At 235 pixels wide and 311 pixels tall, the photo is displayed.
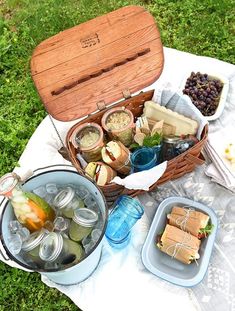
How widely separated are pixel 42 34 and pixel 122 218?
50.8 inches

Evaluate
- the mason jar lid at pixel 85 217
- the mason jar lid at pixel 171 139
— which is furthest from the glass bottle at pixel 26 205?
the mason jar lid at pixel 171 139

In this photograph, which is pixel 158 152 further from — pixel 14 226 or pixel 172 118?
pixel 14 226

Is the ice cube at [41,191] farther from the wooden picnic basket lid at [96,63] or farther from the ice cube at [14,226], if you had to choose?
the wooden picnic basket lid at [96,63]

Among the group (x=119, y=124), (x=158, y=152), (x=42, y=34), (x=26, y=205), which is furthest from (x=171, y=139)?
(x=42, y=34)

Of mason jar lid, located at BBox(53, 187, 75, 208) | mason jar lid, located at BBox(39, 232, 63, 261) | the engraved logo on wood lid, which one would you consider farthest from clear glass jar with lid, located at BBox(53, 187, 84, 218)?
the engraved logo on wood lid

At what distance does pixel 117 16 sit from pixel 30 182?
700 millimetres

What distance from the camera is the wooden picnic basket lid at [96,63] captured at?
163cm

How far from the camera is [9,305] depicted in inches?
71.5

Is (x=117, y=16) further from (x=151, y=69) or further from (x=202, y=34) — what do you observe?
(x=202, y=34)

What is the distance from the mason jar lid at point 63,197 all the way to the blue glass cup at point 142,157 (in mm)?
248

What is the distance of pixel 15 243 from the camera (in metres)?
1.34

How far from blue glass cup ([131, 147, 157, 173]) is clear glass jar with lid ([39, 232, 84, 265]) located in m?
0.34

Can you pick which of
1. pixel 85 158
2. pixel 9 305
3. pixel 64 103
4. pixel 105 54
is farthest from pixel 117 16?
pixel 9 305

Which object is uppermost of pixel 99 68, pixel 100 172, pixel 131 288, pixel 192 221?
pixel 99 68
